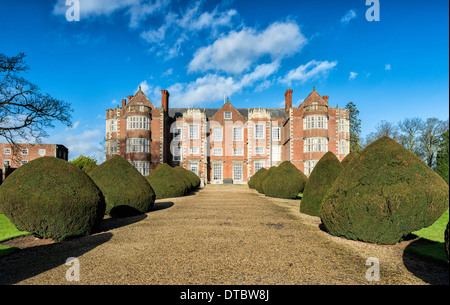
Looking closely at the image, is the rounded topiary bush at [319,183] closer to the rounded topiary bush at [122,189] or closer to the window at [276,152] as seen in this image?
the rounded topiary bush at [122,189]

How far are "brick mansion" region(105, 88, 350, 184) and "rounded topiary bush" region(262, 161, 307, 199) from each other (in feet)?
52.2

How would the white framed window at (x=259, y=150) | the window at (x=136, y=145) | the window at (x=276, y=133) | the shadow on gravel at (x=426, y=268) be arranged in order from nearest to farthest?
the shadow on gravel at (x=426, y=268) → the window at (x=136, y=145) → the white framed window at (x=259, y=150) → the window at (x=276, y=133)

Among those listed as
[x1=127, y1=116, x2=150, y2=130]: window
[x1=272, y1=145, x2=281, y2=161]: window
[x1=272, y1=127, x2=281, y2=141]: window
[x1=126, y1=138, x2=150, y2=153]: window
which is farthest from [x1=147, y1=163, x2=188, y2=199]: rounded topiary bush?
[x1=272, y1=127, x2=281, y2=141]: window

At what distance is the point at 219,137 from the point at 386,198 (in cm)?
3457

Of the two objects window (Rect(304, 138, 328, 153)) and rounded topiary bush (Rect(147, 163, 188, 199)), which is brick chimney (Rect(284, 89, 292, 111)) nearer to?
window (Rect(304, 138, 328, 153))

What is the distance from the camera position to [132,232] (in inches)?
331

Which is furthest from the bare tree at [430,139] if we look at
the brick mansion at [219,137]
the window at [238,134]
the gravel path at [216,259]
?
the gravel path at [216,259]

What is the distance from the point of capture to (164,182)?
1902 cm

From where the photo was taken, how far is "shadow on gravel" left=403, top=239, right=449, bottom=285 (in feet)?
15.4

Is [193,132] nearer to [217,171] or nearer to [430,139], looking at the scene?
[217,171]

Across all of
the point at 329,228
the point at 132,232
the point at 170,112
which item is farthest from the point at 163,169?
the point at 170,112

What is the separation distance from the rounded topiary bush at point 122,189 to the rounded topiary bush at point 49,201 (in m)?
3.27

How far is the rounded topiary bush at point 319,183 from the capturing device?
35.9ft
